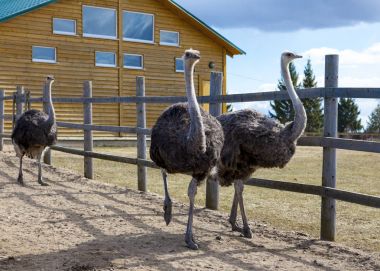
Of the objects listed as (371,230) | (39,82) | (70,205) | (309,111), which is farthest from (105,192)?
(309,111)

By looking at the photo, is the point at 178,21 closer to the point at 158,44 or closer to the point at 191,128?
the point at 158,44

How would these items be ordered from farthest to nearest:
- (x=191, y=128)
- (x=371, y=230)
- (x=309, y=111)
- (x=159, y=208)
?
1. (x=309, y=111)
2. (x=159, y=208)
3. (x=371, y=230)
4. (x=191, y=128)

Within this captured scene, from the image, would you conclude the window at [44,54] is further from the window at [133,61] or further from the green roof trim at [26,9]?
the window at [133,61]

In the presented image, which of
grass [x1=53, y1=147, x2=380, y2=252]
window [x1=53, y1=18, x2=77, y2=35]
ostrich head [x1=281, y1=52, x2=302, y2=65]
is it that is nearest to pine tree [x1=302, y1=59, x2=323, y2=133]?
window [x1=53, y1=18, x2=77, y2=35]

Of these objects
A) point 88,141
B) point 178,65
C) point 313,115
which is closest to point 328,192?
point 88,141

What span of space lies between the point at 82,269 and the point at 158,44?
66.7 ft

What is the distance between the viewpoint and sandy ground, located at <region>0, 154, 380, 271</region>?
183 inches

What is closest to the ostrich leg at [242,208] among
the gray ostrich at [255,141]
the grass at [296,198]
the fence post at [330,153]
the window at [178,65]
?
the gray ostrich at [255,141]

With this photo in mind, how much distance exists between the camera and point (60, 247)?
5.08 m

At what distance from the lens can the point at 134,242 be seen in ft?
17.6

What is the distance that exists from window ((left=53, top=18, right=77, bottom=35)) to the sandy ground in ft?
49.1

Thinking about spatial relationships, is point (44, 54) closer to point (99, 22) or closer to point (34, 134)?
point (99, 22)

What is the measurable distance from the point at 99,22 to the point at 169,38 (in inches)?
128

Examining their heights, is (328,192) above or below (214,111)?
below
